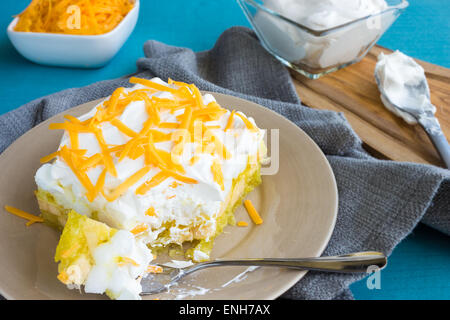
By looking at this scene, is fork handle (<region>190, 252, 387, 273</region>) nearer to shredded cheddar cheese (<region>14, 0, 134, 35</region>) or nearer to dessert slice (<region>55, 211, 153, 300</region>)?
dessert slice (<region>55, 211, 153, 300</region>)

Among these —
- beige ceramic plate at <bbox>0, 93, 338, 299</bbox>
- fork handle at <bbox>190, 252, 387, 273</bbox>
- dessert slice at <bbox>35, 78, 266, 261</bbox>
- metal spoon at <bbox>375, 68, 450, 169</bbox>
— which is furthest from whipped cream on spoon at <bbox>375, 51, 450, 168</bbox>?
dessert slice at <bbox>35, 78, 266, 261</bbox>

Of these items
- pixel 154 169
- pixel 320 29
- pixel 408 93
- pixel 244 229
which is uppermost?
pixel 320 29

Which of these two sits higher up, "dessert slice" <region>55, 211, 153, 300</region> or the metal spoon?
"dessert slice" <region>55, 211, 153, 300</region>

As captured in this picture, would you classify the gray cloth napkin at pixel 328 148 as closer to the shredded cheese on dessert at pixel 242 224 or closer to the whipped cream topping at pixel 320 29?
the whipped cream topping at pixel 320 29

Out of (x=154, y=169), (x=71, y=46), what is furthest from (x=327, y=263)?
(x=71, y=46)

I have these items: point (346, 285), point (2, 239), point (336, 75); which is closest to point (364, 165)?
point (346, 285)

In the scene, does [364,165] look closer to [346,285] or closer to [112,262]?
[346,285]

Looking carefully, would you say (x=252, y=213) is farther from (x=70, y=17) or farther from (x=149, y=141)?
(x=70, y=17)
